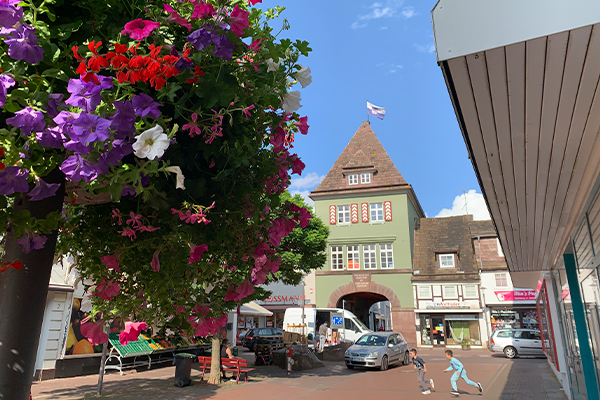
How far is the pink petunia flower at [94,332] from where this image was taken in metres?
2.07

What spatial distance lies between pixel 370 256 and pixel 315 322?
29.7ft

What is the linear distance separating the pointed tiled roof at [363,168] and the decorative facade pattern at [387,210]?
1187 mm

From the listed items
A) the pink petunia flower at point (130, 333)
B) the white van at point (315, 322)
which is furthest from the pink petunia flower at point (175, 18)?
the white van at point (315, 322)

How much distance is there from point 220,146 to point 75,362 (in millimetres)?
14775

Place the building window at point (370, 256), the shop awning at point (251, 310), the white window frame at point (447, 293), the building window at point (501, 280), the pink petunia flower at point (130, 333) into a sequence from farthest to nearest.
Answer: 1. the building window at point (370, 256)
2. the white window frame at point (447, 293)
3. the building window at point (501, 280)
4. the shop awning at point (251, 310)
5. the pink petunia flower at point (130, 333)

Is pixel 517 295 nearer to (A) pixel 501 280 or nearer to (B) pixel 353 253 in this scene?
(A) pixel 501 280

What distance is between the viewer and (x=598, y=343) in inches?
236

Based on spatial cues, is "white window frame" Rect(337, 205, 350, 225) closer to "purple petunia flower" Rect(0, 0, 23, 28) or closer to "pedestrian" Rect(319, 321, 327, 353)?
"pedestrian" Rect(319, 321, 327, 353)

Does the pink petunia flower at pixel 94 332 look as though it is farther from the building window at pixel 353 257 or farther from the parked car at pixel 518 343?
the building window at pixel 353 257

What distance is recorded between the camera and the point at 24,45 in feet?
4.92

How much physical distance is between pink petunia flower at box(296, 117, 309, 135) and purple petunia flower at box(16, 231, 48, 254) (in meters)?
1.47

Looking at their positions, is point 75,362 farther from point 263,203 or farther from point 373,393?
point 263,203

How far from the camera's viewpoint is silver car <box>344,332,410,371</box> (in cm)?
1747

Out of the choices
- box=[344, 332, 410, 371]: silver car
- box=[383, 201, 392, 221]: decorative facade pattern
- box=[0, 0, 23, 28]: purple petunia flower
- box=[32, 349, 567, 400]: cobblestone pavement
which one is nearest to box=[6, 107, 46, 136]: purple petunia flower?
box=[0, 0, 23, 28]: purple petunia flower
